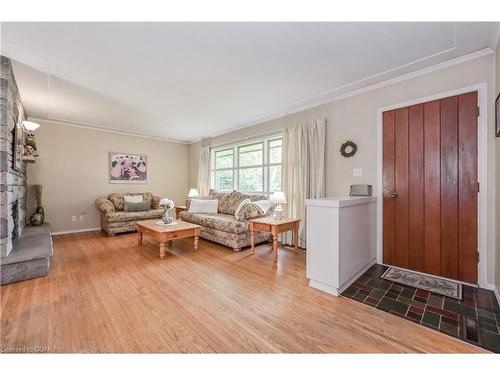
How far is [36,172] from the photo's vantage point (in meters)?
4.30

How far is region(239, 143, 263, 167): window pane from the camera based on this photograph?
Result: 15.3ft

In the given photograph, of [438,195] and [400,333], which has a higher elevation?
[438,195]

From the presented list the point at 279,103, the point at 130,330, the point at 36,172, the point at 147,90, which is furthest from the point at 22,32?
the point at 36,172

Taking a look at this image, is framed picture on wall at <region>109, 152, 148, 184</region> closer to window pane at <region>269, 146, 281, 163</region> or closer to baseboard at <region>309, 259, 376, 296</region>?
window pane at <region>269, 146, 281, 163</region>

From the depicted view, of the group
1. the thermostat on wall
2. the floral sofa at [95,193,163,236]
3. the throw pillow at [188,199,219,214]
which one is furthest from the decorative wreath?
the floral sofa at [95,193,163,236]

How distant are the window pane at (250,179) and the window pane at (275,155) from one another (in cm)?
37

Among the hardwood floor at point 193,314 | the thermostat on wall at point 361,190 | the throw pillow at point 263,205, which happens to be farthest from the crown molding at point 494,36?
the throw pillow at point 263,205

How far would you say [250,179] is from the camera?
4.85 metres

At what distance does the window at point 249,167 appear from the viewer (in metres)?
4.36

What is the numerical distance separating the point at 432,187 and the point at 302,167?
1.70m

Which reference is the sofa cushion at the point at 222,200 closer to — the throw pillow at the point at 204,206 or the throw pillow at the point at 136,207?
the throw pillow at the point at 204,206

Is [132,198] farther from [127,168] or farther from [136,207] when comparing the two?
[127,168]

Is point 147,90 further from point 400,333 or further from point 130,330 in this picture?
point 400,333
